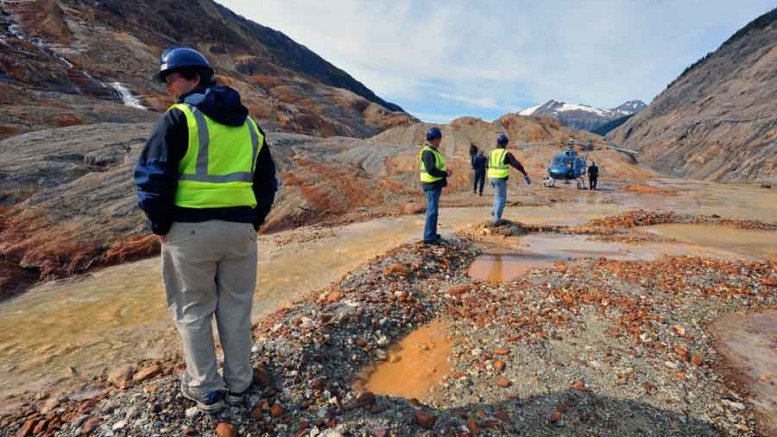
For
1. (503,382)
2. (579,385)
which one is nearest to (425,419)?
(503,382)

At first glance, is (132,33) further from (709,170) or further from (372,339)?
(709,170)

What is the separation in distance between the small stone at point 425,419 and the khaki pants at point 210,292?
3.67 ft

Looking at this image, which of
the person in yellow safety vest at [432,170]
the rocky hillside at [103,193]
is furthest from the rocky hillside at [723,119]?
the person in yellow safety vest at [432,170]

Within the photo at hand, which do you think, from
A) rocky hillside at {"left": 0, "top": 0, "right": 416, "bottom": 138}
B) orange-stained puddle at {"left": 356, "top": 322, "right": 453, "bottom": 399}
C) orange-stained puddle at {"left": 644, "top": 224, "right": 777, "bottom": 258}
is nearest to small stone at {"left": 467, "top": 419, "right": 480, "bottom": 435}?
orange-stained puddle at {"left": 356, "top": 322, "right": 453, "bottom": 399}

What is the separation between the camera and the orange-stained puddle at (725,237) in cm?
912

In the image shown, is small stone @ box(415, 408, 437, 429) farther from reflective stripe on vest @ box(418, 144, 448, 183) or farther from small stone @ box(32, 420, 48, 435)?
reflective stripe on vest @ box(418, 144, 448, 183)

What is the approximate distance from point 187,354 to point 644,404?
324 centimetres

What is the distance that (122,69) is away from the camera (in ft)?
124

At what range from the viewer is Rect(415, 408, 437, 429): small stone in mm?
2861

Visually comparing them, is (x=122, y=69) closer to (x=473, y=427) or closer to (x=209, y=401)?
(x=209, y=401)

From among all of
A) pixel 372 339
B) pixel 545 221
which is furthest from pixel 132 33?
pixel 372 339

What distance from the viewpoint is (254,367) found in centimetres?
330

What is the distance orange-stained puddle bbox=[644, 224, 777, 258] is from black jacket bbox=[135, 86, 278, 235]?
976cm

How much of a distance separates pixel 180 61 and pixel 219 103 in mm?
345
